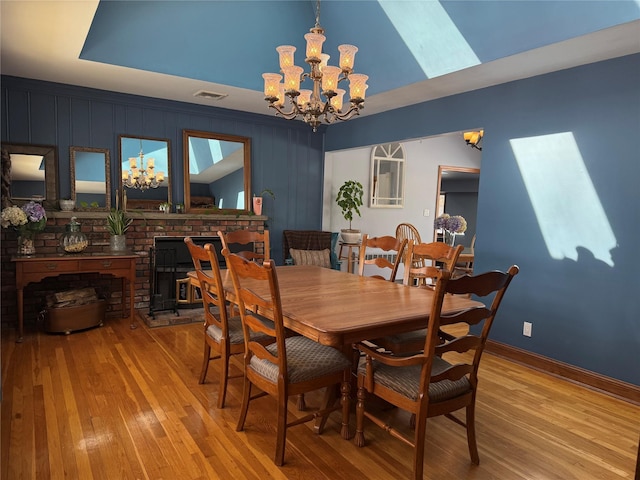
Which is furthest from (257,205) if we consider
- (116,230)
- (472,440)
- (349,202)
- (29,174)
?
(472,440)

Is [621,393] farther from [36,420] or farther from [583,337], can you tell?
[36,420]

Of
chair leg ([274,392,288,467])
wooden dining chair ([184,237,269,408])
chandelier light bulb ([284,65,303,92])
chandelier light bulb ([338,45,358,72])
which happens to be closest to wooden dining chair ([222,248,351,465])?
chair leg ([274,392,288,467])

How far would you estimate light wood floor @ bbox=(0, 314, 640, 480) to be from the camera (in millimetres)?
1978

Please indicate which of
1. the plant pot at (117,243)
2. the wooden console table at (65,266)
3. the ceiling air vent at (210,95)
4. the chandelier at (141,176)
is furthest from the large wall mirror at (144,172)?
the wooden console table at (65,266)

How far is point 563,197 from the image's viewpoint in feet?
10.6

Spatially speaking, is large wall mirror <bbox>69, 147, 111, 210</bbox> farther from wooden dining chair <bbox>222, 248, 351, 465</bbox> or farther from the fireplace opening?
wooden dining chair <bbox>222, 248, 351, 465</bbox>

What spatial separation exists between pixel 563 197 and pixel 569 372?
1343mm

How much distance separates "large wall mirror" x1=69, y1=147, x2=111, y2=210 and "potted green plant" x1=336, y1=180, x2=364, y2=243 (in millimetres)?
2902

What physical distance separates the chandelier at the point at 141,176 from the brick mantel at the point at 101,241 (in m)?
0.34

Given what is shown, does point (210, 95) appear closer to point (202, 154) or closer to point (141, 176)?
point (202, 154)

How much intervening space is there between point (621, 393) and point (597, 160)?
65.2 inches

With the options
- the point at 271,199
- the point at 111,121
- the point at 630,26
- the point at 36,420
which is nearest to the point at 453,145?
the point at 271,199

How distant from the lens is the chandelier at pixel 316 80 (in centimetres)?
262

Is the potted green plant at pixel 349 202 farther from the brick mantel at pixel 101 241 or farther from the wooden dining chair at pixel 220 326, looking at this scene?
the wooden dining chair at pixel 220 326
